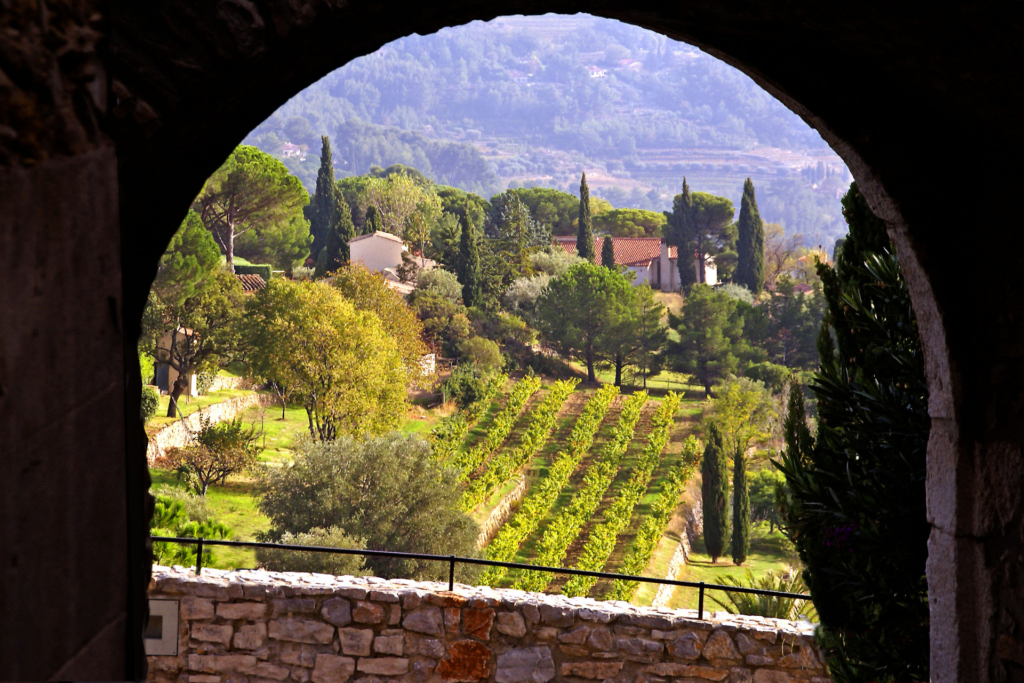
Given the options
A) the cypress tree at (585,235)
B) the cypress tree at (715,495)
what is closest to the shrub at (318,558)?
the cypress tree at (715,495)

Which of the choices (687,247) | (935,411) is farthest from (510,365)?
(935,411)

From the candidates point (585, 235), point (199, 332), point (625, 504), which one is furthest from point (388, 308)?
point (585, 235)

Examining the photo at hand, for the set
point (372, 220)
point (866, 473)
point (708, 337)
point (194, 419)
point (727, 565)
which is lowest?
point (727, 565)

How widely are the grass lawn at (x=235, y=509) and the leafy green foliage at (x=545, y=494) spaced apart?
5.71 metres

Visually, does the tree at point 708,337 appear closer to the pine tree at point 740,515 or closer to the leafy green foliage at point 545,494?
the leafy green foliage at point 545,494

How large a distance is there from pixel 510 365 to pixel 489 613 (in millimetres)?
28102

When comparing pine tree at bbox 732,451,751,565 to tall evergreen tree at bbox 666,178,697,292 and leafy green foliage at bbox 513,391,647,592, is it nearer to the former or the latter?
leafy green foliage at bbox 513,391,647,592

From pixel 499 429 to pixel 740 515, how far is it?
29.0 ft

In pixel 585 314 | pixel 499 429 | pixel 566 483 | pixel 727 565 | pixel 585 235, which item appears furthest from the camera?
pixel 585 235

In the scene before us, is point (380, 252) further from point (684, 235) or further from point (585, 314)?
point (684, 235)

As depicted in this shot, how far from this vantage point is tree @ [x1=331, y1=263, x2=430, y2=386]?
90.9ft

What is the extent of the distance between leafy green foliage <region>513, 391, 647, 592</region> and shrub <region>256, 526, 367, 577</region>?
5.16m

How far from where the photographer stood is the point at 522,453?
81.2 ft

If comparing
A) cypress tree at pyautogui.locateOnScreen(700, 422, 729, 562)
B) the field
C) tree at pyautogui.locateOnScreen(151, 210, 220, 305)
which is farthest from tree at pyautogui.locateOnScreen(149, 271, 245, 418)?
cypress tree at pyautogui.locateOnScreen(700, 422, 729, 562)
